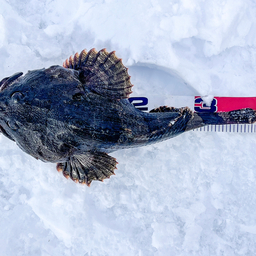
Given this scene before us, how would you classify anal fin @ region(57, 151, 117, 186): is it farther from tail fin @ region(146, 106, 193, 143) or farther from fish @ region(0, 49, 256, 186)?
tail fin @ region(146, 106, 193, 143)

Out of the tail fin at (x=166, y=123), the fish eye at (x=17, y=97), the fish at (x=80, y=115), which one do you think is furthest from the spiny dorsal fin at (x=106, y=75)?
the fish eye at (x=17, y=97)

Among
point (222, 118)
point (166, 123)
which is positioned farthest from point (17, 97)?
point (222, 118)

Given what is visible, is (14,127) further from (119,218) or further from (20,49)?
(119,218)

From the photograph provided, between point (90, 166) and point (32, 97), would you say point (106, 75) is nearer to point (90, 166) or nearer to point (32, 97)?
point (32, 97)

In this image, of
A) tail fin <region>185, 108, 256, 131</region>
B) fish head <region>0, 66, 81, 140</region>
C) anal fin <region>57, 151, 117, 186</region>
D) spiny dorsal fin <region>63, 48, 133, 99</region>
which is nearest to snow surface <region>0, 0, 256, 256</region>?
anal fin <region>57, 151, 117, 186</region>

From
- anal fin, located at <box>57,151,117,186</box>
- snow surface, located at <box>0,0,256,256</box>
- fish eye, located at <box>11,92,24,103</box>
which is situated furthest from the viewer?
snow surface, located at <box>0,0,256,256</box>
